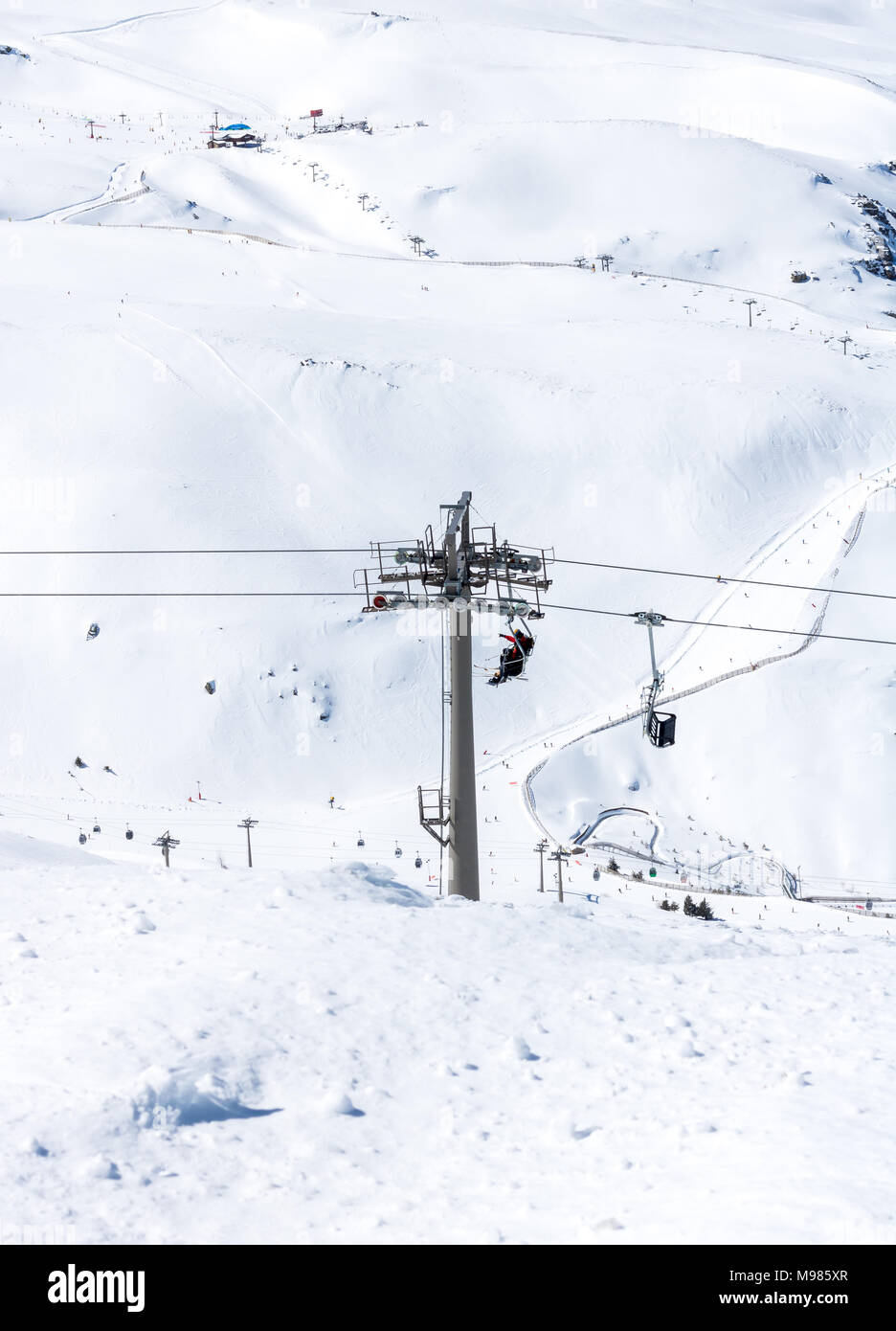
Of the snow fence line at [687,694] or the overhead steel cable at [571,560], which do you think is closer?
the overhead steel cable at [571,560]

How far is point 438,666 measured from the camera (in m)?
52.6

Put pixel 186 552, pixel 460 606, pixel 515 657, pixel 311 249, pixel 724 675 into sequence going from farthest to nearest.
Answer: pixel 311 249, pixel 724 675, pixel 186 552, pixel 515 657, pixel 460 606

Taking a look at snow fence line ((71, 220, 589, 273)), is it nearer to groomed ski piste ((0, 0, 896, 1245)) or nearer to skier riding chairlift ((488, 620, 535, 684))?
groomed ski piste ((0, 0, 896, 1245))

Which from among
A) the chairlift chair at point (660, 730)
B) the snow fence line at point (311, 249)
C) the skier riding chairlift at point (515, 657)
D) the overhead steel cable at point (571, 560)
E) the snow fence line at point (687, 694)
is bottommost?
the chairlift chair at point (660, 730)

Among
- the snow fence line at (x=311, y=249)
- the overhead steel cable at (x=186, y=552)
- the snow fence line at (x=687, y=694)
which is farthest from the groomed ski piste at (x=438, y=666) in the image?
the snow fence line at (x=311, y=249)

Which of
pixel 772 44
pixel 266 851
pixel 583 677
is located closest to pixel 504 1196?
pixel 266 851

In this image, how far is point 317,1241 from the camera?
7.45m

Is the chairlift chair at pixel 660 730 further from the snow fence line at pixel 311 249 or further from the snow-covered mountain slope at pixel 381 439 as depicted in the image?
the snow fence line at pixel 311 249

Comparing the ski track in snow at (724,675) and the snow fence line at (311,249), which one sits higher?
the snow fence line at (311,249)

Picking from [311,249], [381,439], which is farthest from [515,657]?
[311,249]

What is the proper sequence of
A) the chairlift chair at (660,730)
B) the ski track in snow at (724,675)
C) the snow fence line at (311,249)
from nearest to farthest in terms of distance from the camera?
the chairlift chair at (660,730) < the ski track in snow at (724,675) < the snow fence line at (311,249)

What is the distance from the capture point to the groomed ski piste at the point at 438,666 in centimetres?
859

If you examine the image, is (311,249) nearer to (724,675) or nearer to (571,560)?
(571,560)

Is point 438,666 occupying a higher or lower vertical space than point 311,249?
lower
